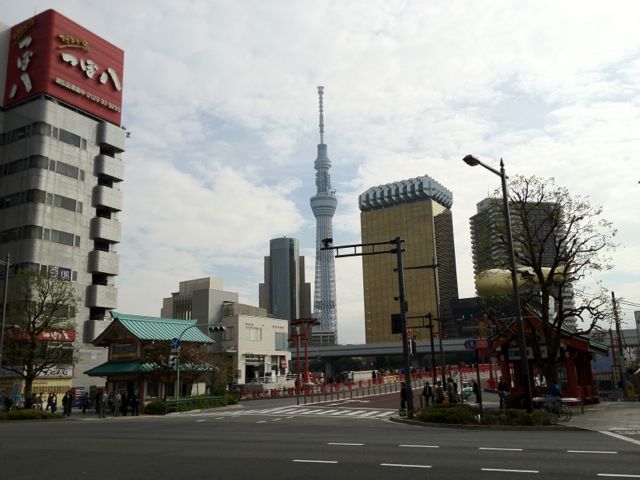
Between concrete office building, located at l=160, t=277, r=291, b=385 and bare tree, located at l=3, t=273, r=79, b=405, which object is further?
concrete office building, located at l=160, t=277, r=291, b=385

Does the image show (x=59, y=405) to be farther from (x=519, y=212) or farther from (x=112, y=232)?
(x=519, y=212)

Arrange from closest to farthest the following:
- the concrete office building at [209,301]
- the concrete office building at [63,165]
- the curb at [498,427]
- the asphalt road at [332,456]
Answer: the asphalt road at [332,456]
the curb at [498,427]
the concrete office building at [63,165]
the concrete office building at [209,301]

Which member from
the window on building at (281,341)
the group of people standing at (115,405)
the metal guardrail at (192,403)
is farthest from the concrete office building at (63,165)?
the window on building at (281,341)

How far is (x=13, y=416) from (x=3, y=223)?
41.4m

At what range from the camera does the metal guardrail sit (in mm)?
41444

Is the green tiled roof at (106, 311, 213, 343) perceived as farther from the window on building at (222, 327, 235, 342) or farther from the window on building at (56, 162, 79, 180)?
the window on building at (222, 327, 235, 342)

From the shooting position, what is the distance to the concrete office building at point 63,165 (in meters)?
66.8

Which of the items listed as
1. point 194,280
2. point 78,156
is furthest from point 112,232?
point 194,280

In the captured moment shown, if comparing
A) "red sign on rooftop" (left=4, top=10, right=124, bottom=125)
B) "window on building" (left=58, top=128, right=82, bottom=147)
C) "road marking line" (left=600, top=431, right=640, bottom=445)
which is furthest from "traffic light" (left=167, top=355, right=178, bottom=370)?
"red sign on rooftop" (left=4, top=10, right=124, bottom=125)

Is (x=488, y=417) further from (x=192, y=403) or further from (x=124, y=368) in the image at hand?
(x=124, y=368)

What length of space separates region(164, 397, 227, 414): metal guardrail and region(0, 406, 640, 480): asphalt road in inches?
858

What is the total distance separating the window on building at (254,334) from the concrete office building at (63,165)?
2899cm

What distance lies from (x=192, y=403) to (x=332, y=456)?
105 feet

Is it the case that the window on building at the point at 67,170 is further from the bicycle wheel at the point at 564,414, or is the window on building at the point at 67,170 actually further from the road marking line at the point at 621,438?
the road marking line at the point at 621,438
